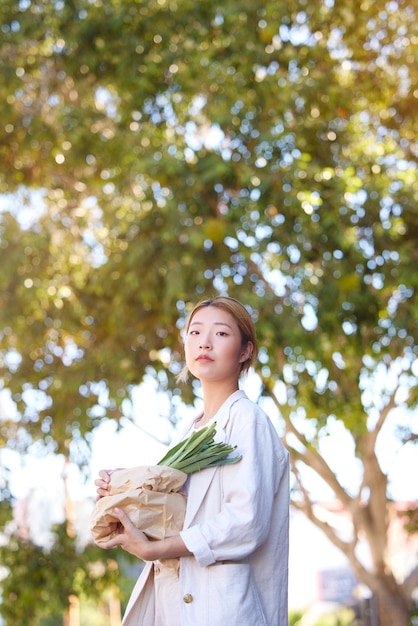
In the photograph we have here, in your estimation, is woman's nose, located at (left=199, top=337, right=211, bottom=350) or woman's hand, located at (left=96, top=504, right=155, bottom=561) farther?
woman's nose, located at (left=199, top=337, right=211, bottom=350)

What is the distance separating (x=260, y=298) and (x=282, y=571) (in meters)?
5.04

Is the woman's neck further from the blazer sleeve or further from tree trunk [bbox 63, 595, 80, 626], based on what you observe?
tree trunk [bbox 63, 595, 80, 626]

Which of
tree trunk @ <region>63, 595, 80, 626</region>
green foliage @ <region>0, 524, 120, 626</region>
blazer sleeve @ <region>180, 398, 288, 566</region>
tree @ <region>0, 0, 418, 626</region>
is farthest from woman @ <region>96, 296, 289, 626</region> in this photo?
tree trunk @ <region>63, 595, 80, 626</region>

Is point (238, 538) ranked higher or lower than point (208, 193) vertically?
lower

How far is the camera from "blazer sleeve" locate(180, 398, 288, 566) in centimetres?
232

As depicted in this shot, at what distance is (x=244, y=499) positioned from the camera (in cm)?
233

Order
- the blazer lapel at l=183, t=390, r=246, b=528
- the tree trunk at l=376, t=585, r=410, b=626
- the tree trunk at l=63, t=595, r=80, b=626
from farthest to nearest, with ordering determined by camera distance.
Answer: the tree trunk at l=376, t=585, r=410, b=626 < the tree trunk at l=63, t=595, r=80, b=626 < the blazer lapel at l=183, t=390, r=246, b=528

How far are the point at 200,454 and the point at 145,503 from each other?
0.19 m

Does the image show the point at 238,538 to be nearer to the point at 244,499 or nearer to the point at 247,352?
the point at 244,499

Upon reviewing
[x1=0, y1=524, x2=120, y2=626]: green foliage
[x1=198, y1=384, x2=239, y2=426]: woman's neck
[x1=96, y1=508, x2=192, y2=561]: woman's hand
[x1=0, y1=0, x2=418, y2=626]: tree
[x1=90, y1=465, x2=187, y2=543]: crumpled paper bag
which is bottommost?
[x1=96, y1=508, x2=192, y2=561]: woman's hand

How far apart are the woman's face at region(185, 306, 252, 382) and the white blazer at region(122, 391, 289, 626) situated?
13 centimetres

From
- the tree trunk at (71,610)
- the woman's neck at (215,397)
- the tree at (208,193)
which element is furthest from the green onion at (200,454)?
the tree trunk at (71,610)

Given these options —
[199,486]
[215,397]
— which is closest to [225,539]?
[199,486]

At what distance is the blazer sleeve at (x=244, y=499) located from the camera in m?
2.32
